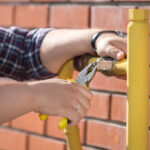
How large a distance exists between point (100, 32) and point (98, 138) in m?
0.49

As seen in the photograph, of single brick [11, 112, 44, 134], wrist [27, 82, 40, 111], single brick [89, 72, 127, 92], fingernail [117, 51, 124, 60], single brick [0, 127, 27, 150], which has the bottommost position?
single brick [0, 127, 27, 150]

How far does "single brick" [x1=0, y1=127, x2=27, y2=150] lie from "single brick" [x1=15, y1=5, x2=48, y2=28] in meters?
0.47

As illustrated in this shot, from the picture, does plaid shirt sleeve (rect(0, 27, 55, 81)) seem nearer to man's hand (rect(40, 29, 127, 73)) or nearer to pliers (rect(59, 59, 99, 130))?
man's hand (rect(40, 29, 127, 73))

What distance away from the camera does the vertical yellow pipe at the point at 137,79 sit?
2.86ft

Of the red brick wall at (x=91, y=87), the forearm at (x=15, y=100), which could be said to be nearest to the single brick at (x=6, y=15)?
the red brick wall at (x=91, y=87)

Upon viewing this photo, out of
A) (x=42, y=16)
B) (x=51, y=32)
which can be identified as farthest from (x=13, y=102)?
(x=42, y=16)

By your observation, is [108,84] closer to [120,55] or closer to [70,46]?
[70,46]

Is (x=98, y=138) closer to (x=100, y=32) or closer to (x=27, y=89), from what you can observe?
(x=100, y=32)

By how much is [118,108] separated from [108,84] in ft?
0.30

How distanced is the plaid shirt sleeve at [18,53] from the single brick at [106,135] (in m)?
0.27

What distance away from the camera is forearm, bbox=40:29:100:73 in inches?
49.4

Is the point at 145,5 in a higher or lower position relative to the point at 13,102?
higher

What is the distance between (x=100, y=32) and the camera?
3.98ft

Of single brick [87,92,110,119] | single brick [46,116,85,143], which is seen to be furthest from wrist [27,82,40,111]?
single brick [46,116,85,143]
